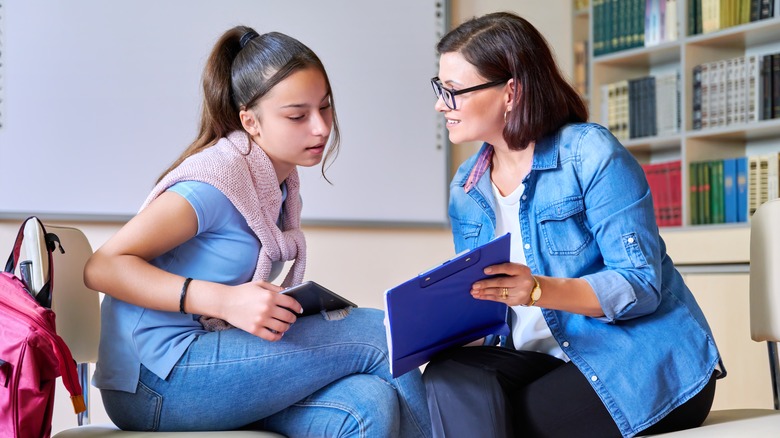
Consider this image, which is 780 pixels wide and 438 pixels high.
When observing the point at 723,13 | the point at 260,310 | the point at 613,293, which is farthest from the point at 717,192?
the point at 260,310

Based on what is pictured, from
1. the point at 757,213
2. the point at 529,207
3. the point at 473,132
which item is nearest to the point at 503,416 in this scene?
the point at 529,207

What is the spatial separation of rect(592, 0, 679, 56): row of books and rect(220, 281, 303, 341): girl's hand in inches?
94.7

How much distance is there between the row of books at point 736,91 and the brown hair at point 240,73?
6.42 ft

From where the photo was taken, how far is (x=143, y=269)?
127cm

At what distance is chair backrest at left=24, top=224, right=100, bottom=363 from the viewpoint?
1.47 metres

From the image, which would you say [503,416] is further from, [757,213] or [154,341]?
[757,213]

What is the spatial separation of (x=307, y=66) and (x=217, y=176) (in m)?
0.29

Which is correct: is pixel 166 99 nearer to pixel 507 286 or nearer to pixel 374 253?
pixel 374 253

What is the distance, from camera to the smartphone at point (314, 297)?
1.24m

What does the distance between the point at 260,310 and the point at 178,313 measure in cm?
18

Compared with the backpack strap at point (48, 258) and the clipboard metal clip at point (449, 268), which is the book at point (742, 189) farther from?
the backpack strap at point (48, 258)

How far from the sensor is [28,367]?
109 centimetres

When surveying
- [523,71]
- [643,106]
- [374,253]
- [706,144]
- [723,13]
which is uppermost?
[723,13]

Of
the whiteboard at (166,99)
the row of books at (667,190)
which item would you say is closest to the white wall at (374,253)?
the whiteboard at (166,99)
